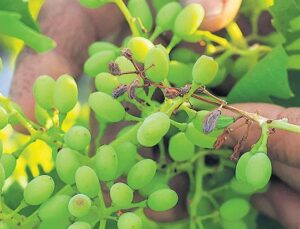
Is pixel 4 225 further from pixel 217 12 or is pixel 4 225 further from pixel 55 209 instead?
pixel 217 12

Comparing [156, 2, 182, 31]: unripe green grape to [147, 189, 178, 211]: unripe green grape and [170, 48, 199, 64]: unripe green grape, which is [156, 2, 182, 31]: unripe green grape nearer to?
[170, 48, 199, 64]: unripe green grape

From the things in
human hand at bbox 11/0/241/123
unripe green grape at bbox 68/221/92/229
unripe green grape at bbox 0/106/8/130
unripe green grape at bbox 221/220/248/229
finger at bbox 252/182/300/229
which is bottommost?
finger at bbox 252/182/300/229

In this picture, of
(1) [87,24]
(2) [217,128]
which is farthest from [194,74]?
(1) [87,24]

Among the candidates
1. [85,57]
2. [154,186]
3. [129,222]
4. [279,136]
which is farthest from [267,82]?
[85,57]

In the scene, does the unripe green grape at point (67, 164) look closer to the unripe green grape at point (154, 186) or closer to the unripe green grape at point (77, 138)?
the unripe green grape at point (77, 138)

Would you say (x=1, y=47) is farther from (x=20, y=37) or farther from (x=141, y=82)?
(x=141, y=82)

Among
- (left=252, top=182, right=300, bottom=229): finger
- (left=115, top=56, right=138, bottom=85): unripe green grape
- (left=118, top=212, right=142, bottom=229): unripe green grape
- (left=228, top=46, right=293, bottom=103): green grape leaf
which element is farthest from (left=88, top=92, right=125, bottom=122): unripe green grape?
(left=252, top=182, right=300, bottom=229): finger
